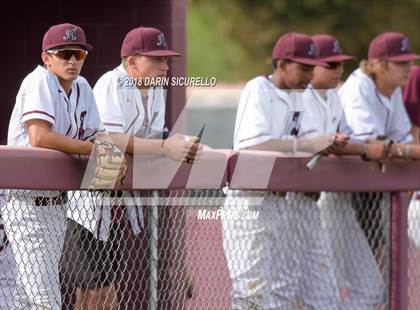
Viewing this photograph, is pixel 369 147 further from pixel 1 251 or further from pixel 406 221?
pixel 1 251

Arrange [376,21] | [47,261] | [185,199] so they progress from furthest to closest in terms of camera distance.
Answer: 1. [376,21]
2. [185,199]
3. [47,261]

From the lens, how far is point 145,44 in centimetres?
559

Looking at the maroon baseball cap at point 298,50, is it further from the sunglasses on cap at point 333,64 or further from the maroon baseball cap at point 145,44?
the maroon baseball cap at point 145,44

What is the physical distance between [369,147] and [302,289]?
791 mm

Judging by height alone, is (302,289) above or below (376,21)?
below

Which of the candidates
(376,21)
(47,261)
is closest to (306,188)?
(47,261)

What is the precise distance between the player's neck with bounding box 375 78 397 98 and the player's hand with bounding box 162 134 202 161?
200 centimetres

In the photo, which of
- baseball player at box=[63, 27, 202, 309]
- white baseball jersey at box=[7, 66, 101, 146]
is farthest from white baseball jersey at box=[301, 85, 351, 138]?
white baseball jersey at box=[7, 66, 101, 146]

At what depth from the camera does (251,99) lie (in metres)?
5.91

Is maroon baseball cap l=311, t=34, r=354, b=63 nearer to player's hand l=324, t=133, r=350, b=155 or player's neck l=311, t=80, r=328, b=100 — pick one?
player's neck l=311, t=80, r=328, b=100

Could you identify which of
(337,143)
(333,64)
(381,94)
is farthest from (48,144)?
(381,94)

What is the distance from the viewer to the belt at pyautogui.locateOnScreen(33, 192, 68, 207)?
4930 mm

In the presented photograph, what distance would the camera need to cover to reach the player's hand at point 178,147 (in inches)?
202

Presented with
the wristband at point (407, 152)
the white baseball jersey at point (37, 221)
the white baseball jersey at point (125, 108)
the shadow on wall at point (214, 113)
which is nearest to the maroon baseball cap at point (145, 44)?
the white baseball jersey at point (125, 108)
